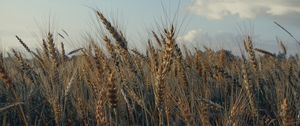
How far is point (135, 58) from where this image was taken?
427 centimetres

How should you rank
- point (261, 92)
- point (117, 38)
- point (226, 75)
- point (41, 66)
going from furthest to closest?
point (41, 66) < point (261, 92) < point (226, 75) < point (117, 38)

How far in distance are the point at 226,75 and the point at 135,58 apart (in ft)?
2.66

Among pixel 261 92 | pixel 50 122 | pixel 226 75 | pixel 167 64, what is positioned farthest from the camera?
pixel 261 92

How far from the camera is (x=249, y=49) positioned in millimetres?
4234

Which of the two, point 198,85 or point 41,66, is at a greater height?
point 41,66

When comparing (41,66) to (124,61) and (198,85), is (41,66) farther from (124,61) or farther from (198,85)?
(198,85)

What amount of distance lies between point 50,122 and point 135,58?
3.09ft

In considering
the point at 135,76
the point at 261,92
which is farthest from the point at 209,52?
the point at 135,76

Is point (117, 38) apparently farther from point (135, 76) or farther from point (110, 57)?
point (135, 76)

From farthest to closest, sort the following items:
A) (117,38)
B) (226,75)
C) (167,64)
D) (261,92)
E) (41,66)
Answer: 1. (41,66)
2. (261,92)
3. (226,75)
4. (117,38)
5. (167,64)

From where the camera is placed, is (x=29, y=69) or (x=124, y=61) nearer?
(x=124, y=61)

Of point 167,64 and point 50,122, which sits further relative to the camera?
point 50,122

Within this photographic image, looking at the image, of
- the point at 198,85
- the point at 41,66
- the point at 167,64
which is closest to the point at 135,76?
the point at 198,85

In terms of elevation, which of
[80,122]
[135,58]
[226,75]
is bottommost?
[80,122]
